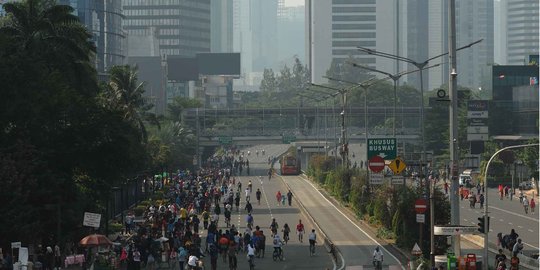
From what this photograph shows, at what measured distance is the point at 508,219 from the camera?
269ft

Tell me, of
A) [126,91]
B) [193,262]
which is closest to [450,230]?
[193,262]

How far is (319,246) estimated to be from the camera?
6178cm

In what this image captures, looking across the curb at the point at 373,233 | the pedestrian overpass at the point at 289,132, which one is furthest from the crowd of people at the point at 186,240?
the pedestrian overpass at the point at 289,132

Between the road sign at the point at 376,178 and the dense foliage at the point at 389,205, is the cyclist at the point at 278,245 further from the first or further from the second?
the road sign at the point at 376,178

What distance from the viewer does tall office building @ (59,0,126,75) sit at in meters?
154

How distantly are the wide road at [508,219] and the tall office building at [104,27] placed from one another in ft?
213

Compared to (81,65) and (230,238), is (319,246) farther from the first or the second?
(81,65)

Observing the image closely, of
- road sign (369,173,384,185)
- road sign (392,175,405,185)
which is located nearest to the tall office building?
road sign (369,173,384,185)

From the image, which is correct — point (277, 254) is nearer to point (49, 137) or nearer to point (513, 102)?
point (49, 137)

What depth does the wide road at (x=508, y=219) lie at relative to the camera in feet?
223

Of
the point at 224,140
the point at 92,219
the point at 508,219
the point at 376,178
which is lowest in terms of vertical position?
the point at 508,219

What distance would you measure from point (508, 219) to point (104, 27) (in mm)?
87503

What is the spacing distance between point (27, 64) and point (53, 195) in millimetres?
5219

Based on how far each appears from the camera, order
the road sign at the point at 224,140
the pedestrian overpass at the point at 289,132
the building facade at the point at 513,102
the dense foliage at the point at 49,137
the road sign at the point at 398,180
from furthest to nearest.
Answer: the pedestrian overpass at the point at 289,132 → the road sign at the point at 224,140 → the building facade at the point at 513,102 → the road sign at the point at 398,180 → the dense foliage at the point at 49,137
